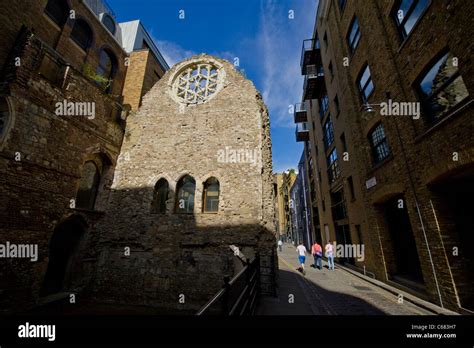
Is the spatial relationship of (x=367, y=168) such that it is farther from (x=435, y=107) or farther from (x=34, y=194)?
(x=34, y=194)

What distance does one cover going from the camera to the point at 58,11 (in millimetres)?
10867

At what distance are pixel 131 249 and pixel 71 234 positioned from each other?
285cm

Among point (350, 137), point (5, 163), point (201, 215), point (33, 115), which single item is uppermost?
point (350, 137)

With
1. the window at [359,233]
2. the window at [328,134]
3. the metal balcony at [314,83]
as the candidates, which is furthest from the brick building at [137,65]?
the window at [359,233]

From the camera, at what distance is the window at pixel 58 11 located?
10413 millimetres

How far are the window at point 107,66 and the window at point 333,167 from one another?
53.7ft

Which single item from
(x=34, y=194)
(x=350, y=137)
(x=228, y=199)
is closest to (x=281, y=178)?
(x=350, y=137)

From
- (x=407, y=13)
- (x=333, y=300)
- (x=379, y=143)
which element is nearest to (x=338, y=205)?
(x=379, y=143)

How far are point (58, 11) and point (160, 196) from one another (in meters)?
11.7

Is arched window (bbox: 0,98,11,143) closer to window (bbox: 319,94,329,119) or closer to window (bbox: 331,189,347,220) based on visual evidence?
window (bbox: 331,189,347,220)

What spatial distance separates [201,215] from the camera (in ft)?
27.1

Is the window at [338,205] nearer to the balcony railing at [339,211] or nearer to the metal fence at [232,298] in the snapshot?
the balcony railing at [339,211]

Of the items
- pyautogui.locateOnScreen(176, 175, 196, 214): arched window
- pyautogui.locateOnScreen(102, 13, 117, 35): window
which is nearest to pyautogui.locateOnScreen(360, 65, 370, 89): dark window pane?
pyautogui.locateOnScreen(176, 175, 196, 214): arched window

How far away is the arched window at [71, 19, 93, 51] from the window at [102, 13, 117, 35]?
205cm
